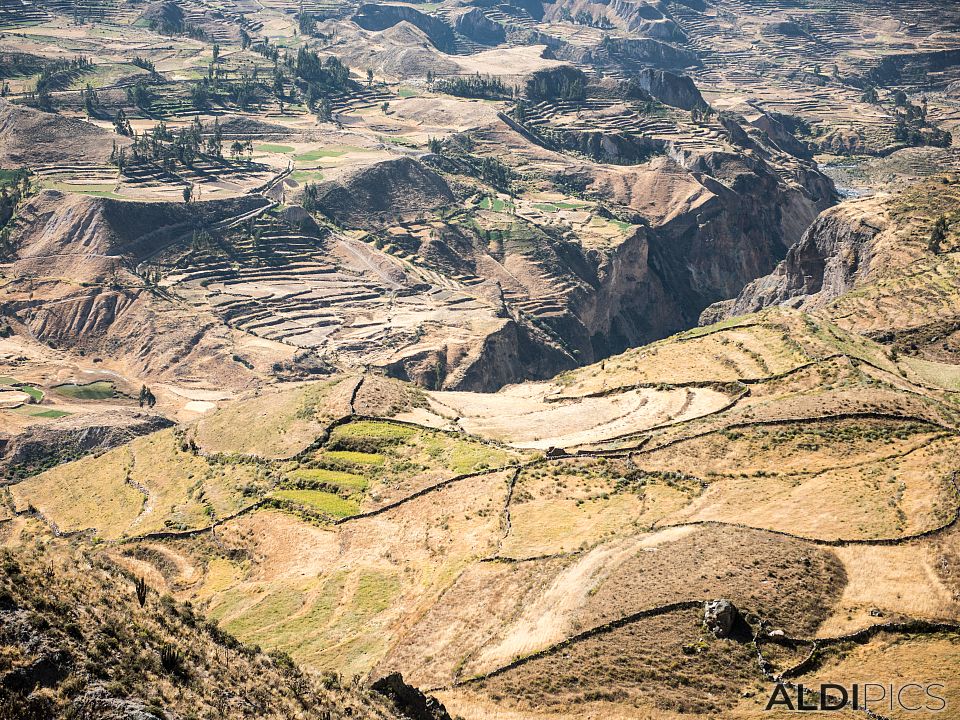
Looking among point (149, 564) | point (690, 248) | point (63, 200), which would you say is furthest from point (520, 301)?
point (149, 564)

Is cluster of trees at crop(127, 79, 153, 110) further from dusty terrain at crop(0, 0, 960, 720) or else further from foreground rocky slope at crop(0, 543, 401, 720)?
foreground rocky slope at crop(0, 543, 401, 720)

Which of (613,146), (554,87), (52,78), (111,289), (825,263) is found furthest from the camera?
(554,87)

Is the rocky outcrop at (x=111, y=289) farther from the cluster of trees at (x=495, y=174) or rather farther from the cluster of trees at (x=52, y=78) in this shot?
the cluster of trees at (x=495, y=174)

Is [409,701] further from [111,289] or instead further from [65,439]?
[111,289]

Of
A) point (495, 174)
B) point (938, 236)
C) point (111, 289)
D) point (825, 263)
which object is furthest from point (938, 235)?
point (111, 289)

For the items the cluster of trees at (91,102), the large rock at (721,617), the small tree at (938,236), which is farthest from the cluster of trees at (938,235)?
the cluster of trees at (91,102)

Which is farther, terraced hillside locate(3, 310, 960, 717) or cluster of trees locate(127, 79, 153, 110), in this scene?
cluster of trees locate(127, 79, 153, 110)

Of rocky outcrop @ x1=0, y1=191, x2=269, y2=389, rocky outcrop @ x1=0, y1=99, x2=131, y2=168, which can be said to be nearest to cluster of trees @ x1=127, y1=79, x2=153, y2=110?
rocky outcrop @ x1=0, y1=99, x2=131, y2=168
